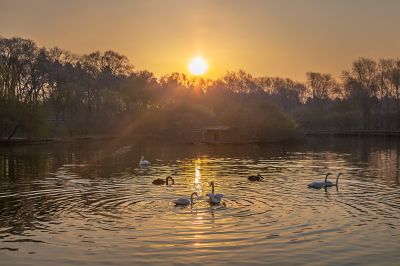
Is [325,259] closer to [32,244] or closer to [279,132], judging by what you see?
[32,244]

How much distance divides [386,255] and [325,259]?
2.25 m

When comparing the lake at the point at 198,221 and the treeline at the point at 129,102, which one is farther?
the treeline at the point at 129,102

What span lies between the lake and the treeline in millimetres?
57915

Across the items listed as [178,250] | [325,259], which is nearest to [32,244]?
[178,250]

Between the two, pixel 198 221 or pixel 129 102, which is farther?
pixel 129 102

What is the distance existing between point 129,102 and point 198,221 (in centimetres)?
10397

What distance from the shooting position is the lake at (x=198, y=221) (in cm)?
1642

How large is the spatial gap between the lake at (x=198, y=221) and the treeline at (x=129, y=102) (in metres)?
57.9

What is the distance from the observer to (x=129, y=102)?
404 ft

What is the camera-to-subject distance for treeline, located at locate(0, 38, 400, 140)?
297 ft

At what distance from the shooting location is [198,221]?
21234 mm

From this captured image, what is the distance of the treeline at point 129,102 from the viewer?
297 feet

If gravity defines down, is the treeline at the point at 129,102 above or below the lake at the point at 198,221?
above

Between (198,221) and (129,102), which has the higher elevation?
(129,102)
